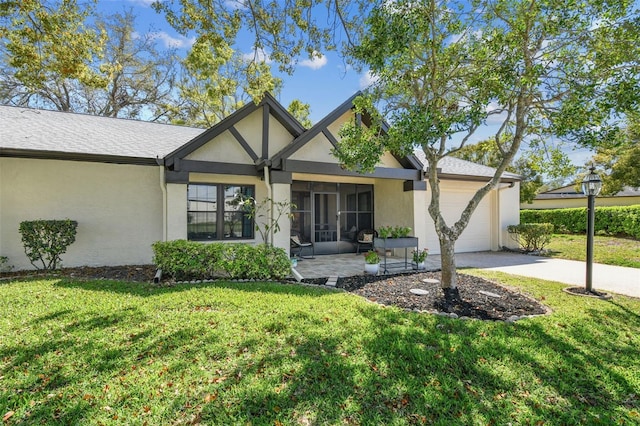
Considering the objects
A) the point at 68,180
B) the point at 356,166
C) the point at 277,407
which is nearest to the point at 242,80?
the point at 356,166

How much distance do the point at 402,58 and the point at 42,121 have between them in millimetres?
11801

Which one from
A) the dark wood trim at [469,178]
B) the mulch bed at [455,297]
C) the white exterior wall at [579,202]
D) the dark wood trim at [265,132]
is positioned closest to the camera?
the mulch bed at [455,297]

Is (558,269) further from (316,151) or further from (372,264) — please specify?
(316,151)

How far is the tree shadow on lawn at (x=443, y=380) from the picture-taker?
2721 mm

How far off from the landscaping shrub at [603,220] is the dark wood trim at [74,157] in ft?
68.2

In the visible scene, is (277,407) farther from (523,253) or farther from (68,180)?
(523,253)

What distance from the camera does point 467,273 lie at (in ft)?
26.6

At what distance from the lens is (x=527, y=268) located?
9.18 meters

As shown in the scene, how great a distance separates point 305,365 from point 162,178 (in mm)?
6952

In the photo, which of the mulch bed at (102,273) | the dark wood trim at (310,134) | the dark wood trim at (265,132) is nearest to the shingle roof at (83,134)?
the dark wood trim at (265,132)

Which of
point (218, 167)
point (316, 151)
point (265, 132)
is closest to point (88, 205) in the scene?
point (218, 167)

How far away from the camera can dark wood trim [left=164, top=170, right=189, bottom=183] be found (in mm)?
8076

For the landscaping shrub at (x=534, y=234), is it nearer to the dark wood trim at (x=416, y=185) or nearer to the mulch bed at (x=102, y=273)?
the dark wood trim at (x=416, y=185)

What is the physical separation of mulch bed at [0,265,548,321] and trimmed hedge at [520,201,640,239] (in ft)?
44.1
